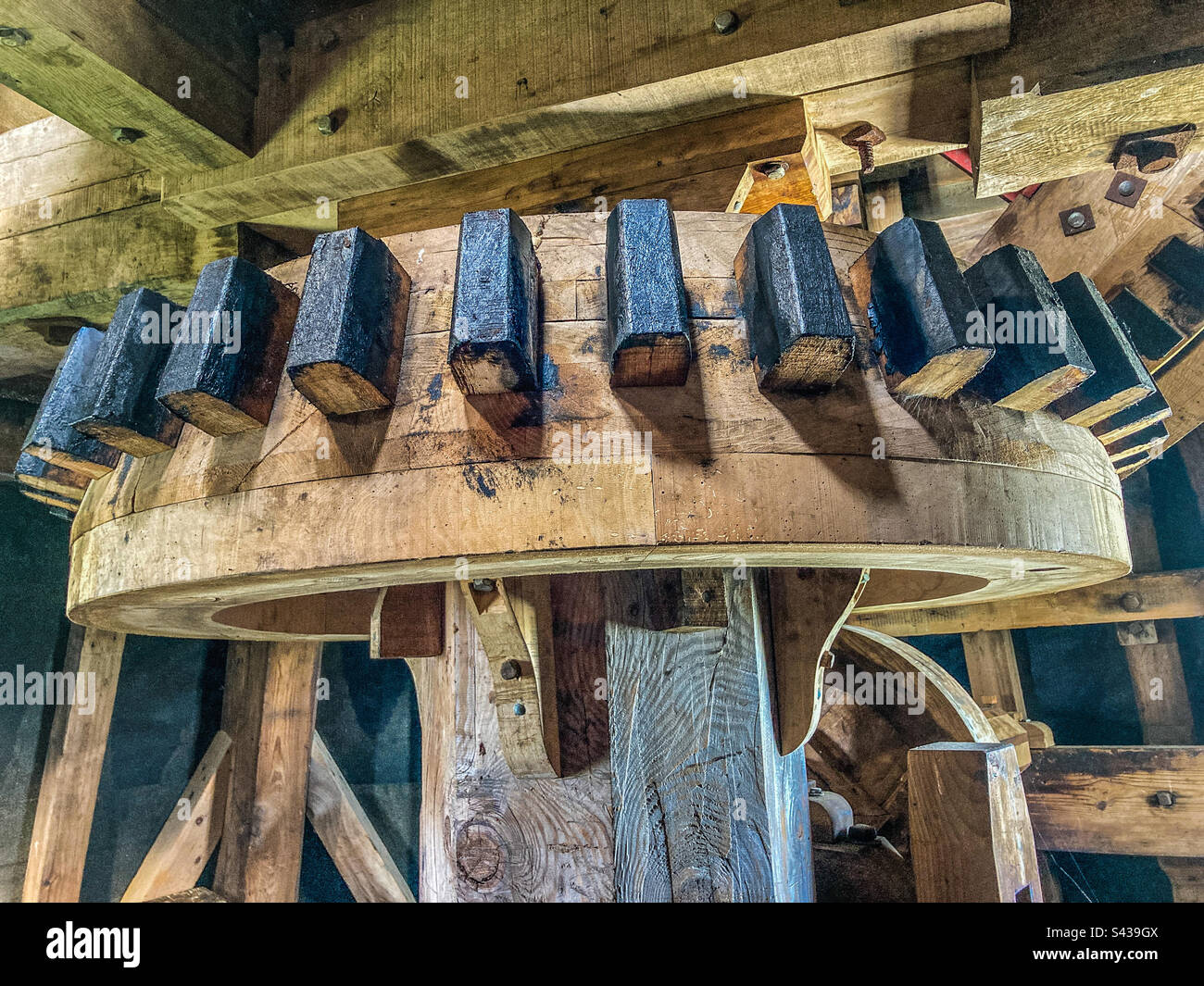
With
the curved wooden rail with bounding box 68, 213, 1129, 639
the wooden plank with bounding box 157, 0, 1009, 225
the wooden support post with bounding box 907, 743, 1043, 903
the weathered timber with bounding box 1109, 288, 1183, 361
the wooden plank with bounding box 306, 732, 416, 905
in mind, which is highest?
the wooden plank with bounding box 157, 0, 1009, 225

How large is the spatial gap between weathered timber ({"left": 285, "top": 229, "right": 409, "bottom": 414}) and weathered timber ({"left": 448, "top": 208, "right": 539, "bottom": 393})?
0.35 feet

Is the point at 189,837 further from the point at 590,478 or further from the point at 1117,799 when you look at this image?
the point at 1117,799

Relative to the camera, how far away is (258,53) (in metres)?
1.86

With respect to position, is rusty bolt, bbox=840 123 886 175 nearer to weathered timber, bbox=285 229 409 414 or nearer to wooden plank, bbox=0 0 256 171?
weathered timber, bbox=285 229 409 414

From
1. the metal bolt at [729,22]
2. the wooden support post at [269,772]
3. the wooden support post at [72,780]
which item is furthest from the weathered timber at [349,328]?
the wooden support post at [72,780]

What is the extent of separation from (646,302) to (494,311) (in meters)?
0.18

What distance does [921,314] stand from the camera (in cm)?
94

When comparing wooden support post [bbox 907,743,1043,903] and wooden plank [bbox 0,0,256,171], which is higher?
wooden plank [bbox 0,0,256,171]

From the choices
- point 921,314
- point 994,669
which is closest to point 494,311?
point 921,314

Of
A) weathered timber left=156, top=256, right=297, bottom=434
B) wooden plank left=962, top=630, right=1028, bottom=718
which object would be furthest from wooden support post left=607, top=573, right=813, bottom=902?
wooden plank left=962, top=630, right=1028, bottom=718

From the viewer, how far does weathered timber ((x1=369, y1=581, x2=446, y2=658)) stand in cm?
149

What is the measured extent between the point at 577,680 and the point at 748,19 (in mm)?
1340

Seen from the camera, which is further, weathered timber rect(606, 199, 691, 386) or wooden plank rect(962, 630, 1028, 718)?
wooden plank rect(962, 630, 1028, 718)
